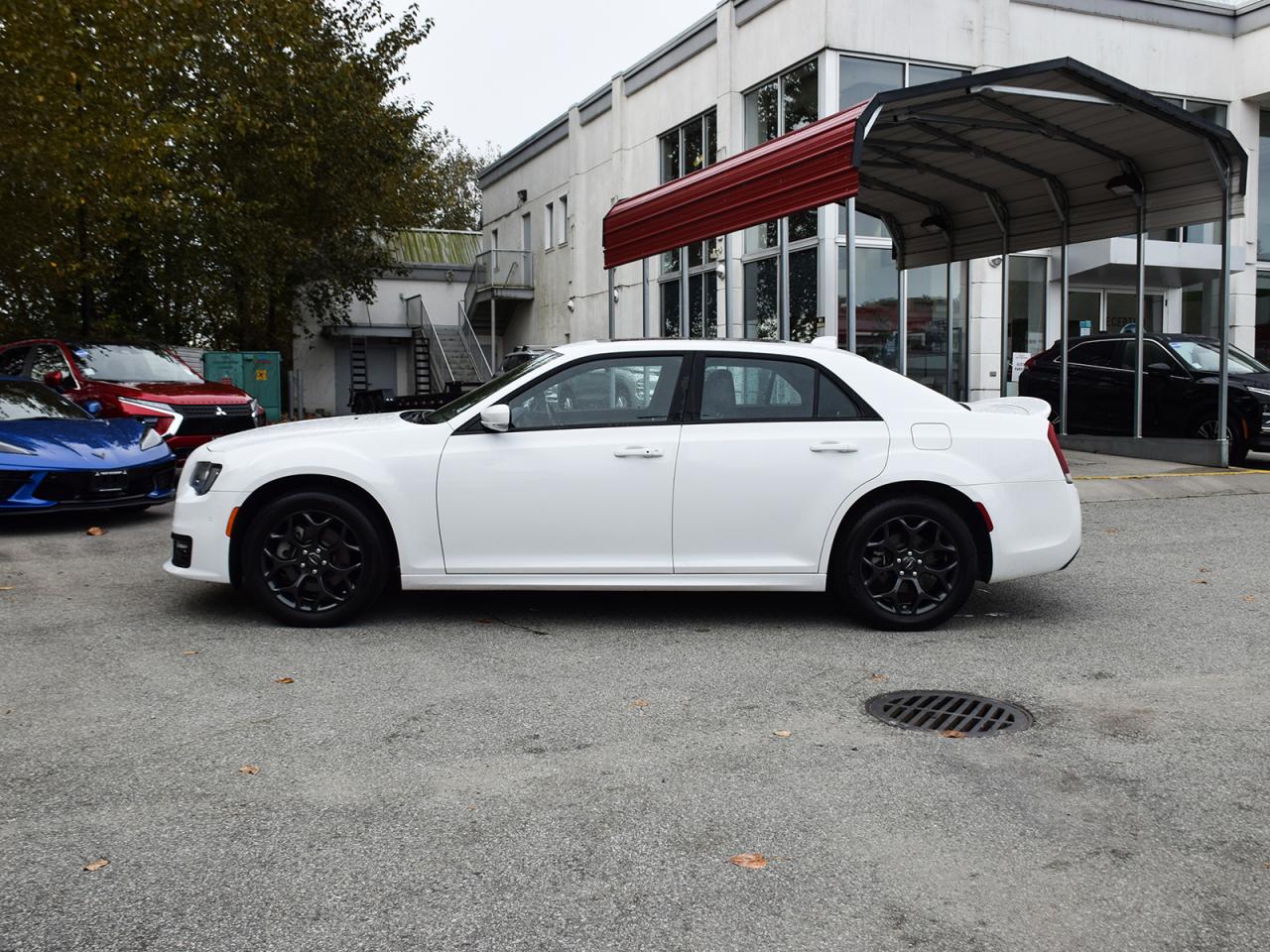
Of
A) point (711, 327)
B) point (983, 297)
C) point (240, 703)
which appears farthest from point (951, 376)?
point (240, 703)

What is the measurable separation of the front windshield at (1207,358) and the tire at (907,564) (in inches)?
425

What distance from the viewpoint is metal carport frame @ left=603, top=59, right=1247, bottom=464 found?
1071cm

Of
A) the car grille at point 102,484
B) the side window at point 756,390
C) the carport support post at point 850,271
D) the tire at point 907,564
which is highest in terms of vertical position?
the carport support post at point 850,271

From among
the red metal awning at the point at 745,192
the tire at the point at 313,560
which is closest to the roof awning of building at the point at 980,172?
the red metal awning at the point at 745,192

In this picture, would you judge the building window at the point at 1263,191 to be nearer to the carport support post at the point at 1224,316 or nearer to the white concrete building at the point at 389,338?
the carport support post at the point at 1224,316

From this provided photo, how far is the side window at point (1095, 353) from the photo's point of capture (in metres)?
16.2

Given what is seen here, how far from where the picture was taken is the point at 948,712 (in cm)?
475

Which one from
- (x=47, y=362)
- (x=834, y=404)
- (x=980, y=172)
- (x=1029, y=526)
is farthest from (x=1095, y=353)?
(x=47, y=362)

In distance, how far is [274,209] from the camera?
25.3 m

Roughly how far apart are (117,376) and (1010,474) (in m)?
11.6

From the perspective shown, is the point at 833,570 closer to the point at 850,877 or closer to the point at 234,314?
the point at 850,877

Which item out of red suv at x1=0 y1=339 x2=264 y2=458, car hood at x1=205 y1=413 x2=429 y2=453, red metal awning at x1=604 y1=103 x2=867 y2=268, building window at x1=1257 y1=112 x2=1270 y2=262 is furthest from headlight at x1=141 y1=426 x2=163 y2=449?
building window at x1=1257 y1=112 x2=1270 y2=262

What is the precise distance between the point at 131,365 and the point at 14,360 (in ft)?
4.33

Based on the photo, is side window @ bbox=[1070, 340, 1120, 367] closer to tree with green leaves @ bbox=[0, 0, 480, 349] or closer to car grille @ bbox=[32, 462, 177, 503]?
car grille @ bbox=[32, 462, 177, 503]
